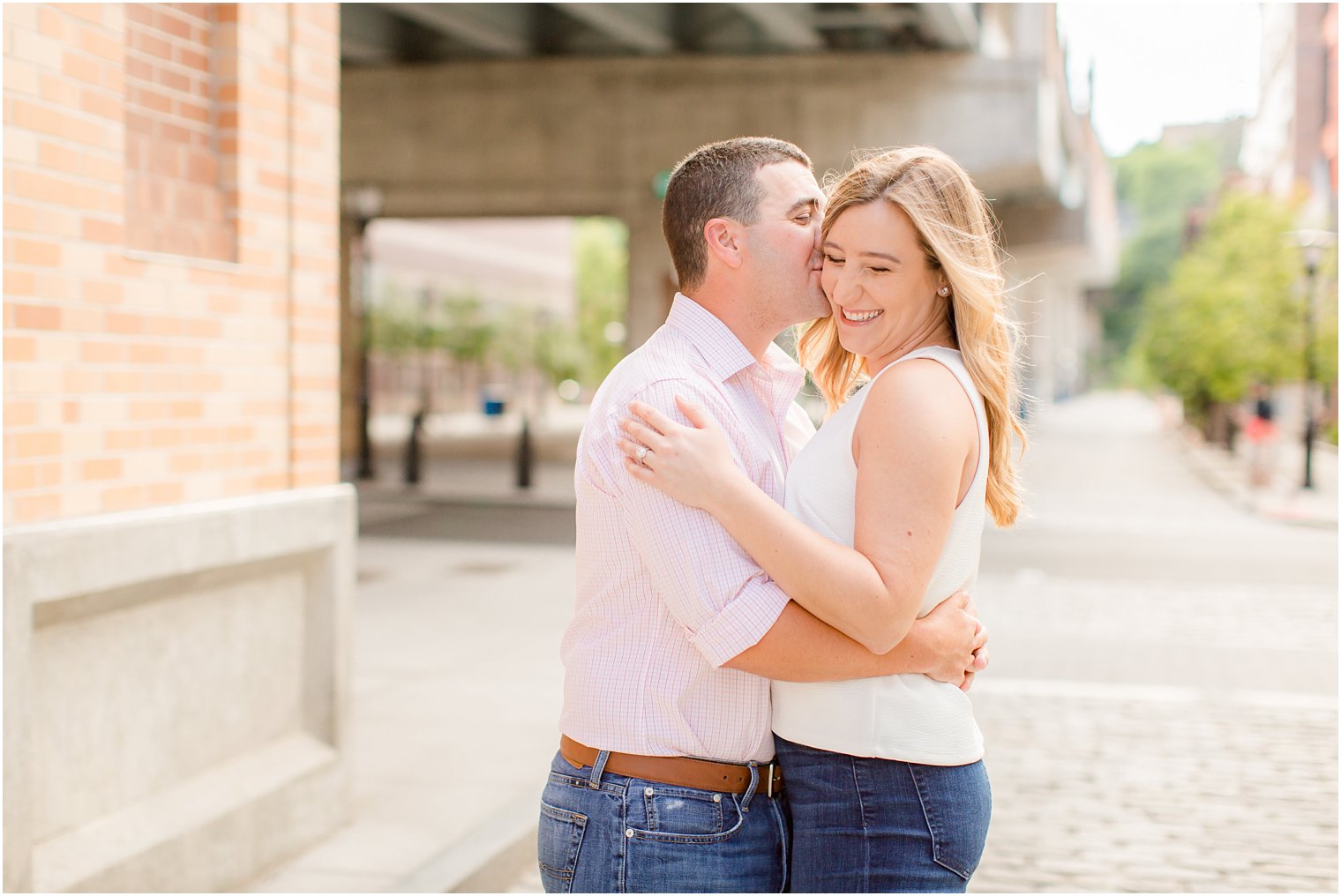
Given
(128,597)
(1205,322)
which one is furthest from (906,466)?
(1205,322)

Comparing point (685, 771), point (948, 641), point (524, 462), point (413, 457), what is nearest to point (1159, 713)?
point (948, 641)

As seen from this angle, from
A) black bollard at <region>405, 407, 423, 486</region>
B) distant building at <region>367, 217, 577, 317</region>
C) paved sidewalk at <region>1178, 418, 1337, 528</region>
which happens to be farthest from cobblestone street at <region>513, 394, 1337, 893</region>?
distant building at <region>367, 217, 577, 317</region>

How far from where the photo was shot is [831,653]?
2.21 m

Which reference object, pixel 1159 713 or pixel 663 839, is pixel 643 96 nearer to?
pixel 1159 713

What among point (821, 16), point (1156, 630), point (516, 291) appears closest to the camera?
point (1156, 630)

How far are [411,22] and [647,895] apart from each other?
19.5 m

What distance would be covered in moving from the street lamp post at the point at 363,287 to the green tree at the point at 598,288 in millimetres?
33242

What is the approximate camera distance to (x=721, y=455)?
2.22 meters

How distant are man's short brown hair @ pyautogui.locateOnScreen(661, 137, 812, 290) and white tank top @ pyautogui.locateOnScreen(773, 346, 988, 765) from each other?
0.39 metres

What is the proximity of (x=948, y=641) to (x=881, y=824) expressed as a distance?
33 cm

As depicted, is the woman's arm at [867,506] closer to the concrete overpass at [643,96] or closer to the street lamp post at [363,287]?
the concrete overpass at [643,96]

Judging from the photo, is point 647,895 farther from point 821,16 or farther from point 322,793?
point 821,16

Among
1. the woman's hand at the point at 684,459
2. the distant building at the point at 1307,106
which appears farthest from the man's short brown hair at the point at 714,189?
the distant building at the point at 1307,106

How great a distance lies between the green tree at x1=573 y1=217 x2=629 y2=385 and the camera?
6331 centimetres
